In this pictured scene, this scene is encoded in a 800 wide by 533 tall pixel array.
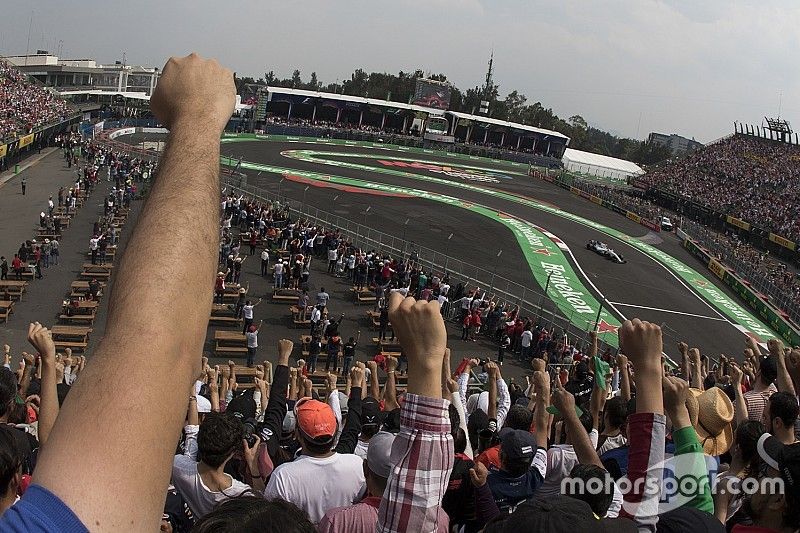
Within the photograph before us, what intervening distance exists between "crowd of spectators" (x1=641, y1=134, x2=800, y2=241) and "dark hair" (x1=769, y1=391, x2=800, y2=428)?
160 feet

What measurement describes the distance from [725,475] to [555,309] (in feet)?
64.5

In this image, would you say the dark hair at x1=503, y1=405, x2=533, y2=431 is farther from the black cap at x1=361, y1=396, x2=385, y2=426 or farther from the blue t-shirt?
the blue t-shirt

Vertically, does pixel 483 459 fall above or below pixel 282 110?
below

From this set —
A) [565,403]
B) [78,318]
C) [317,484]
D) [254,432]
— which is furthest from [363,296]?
[565,403]

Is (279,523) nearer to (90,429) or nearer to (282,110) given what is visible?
(90,429)

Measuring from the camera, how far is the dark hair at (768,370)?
7168mm

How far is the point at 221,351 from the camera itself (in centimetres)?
1830

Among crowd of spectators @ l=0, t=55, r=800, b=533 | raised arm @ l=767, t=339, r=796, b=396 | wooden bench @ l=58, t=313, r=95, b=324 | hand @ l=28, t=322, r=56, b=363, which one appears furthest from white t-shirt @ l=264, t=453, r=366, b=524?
wooden bench @ l=58, t=313, r=95, b=324

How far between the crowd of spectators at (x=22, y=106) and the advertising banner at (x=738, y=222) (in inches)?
1971

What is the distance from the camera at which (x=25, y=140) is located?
139 ft

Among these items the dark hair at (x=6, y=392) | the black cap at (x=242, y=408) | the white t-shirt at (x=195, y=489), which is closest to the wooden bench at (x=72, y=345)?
the black cap at (x=242, y=408)

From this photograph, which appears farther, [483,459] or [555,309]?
[555,309]

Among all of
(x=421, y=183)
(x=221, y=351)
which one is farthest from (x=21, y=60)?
(x=221, y=351)

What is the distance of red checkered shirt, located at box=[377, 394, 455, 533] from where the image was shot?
202 cm
